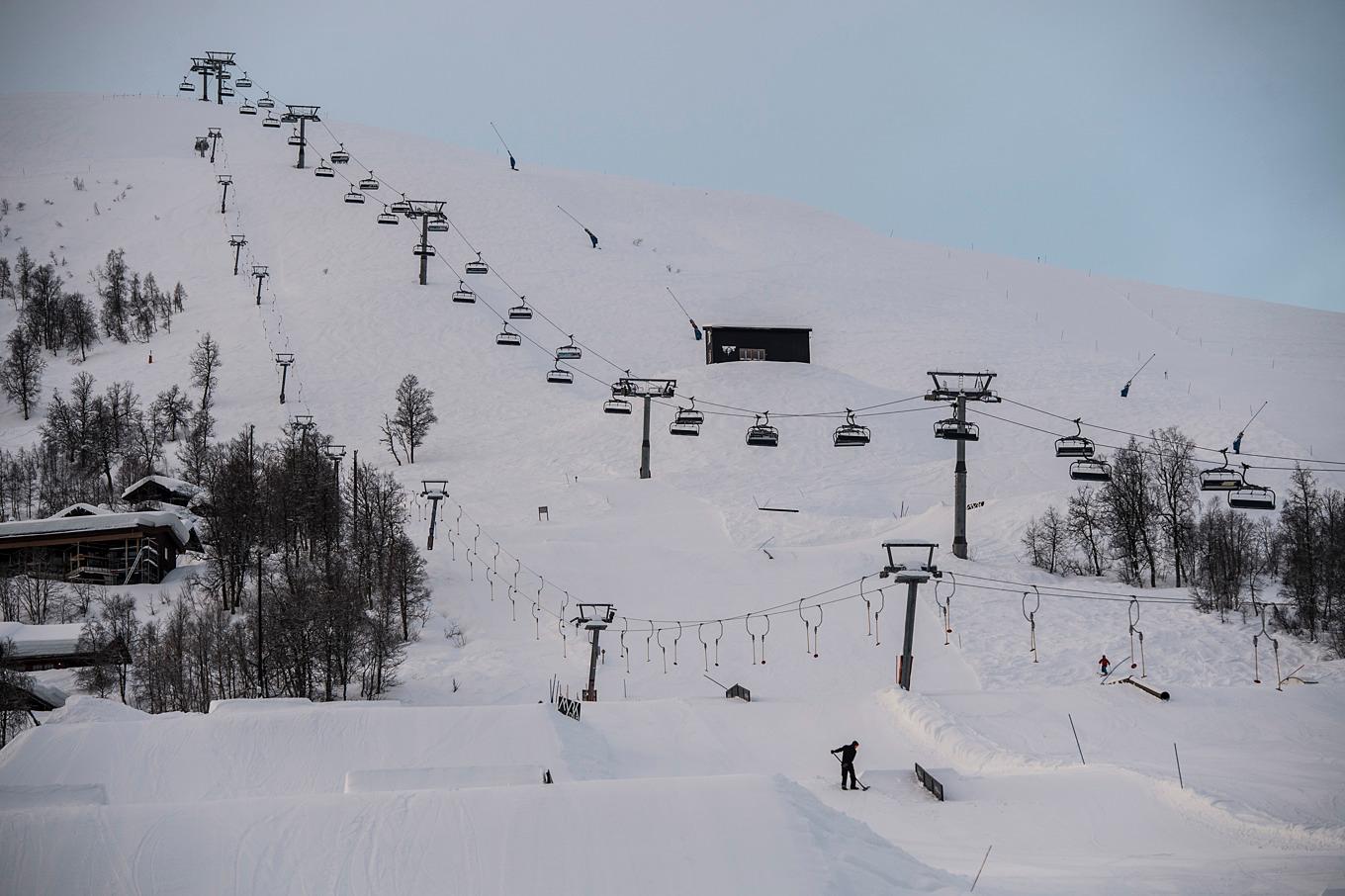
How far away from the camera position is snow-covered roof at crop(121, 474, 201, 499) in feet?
175

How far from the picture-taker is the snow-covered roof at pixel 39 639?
37688mm

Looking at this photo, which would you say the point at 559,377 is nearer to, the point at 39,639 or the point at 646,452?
the point at 646,452

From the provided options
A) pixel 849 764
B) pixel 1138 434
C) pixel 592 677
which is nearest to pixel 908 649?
pixel 849 764

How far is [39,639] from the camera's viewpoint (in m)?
38.4

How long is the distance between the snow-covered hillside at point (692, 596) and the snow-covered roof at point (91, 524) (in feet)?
34.5

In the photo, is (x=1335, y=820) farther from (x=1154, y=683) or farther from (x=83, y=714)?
(x=83, y=714)

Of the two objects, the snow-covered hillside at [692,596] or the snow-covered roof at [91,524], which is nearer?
the snow-covered hillside at [692,596]

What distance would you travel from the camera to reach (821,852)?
11680 mm

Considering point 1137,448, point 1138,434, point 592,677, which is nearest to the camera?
point 592,677

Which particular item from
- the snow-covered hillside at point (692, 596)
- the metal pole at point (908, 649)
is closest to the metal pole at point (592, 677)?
the snow-covered hillside at point (692, 596)

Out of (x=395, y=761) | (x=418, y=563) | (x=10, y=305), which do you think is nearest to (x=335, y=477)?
(x=418, y=563)

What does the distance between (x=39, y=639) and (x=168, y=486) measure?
1658cm

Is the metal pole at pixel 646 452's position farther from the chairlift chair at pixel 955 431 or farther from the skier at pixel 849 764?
the skier at pixel 849 764

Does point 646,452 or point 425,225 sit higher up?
point 425,225
